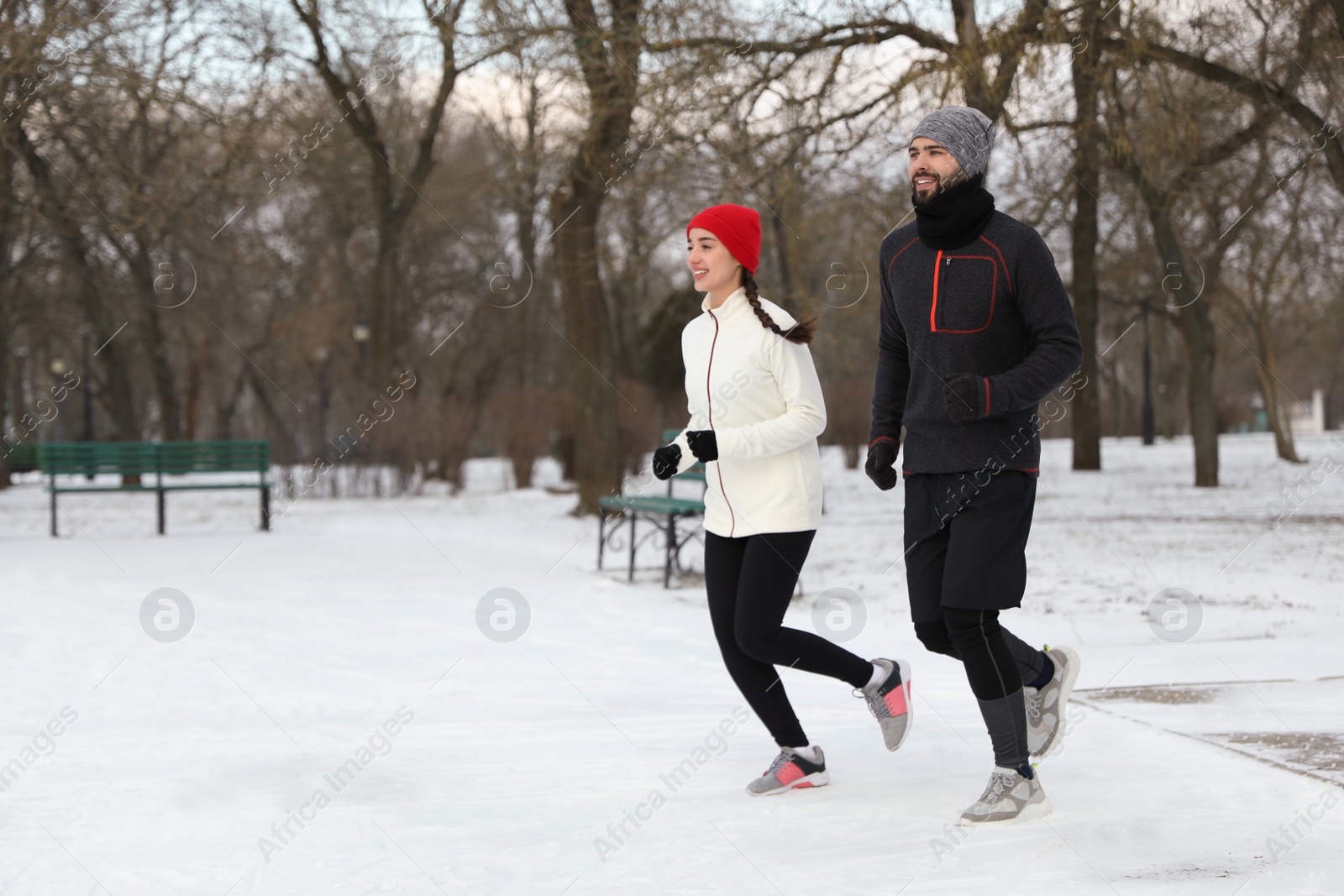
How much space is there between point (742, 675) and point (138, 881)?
5.65ft

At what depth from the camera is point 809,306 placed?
11.8m

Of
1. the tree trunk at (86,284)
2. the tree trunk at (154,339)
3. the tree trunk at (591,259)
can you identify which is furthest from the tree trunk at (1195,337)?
the tree trunk at (154,339)

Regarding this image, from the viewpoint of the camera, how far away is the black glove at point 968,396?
332 centimetres

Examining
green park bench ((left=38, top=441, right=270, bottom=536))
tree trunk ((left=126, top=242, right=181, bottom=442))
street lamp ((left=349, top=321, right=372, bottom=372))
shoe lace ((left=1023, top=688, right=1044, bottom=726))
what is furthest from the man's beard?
street lamp ((left=349, top=321, right=372, bottom=372))

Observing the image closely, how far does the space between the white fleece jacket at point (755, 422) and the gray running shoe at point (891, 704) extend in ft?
1.76

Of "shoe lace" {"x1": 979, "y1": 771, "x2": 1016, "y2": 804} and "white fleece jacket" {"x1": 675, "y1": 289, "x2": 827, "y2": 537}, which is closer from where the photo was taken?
"shoe lace" {"x1": 979, "y1": 771, "x2": 1016, "y2": 804}

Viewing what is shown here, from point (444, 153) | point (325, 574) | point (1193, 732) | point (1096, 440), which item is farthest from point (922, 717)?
point (444, 153)

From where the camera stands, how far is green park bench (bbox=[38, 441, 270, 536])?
12820mm

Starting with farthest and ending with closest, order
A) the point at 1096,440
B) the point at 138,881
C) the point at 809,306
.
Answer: the point at 1096,440 < the point at 809,306 < the point at 138,881

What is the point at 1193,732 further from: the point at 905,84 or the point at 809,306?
the point at 809,306

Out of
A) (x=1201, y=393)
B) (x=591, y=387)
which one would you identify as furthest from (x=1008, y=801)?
(x=1201, y=393)

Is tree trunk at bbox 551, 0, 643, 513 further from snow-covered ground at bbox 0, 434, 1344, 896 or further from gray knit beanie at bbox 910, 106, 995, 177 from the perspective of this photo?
gray knit beanie at bbox 910, 106, 995, 177

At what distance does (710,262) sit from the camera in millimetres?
3922

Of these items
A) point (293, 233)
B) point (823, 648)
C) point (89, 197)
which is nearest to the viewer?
point (823, 648)
